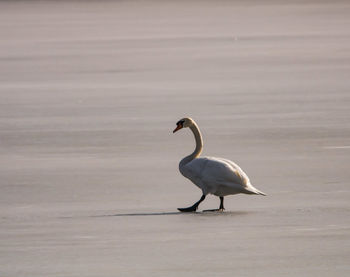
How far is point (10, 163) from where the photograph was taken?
1191cm

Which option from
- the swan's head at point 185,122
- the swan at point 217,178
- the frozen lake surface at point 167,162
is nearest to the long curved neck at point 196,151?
the swan's head at point 185,122

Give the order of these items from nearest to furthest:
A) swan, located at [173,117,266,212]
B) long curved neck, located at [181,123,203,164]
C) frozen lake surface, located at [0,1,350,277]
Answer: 1. frozen lake surface, located at [0,1,350,277]
2. swan, located at [173,117,266,212]
3. long curved neck, located at [181,123,203,164]

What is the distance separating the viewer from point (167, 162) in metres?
11.8

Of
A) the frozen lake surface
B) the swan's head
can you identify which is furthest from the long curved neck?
the frozen lake surface

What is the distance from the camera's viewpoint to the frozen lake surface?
7465mm

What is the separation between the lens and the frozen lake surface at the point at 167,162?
746 cm

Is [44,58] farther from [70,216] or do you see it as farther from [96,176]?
[70,216]

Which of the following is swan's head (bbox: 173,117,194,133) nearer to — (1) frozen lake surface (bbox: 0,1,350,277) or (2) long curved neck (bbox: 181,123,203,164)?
(2) long curved neck (bbox: 181,123,203,164)

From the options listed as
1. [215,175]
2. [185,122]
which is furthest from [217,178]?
[185,122]

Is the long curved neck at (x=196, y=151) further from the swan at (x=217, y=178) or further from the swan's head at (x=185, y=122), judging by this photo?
the swan at (x=217, y=178)

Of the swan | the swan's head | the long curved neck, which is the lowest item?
the swan

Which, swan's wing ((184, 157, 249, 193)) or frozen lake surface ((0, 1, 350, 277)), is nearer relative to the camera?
frozen lake surface ((0, 1, 350, 277))

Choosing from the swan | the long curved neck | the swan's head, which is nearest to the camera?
the swan

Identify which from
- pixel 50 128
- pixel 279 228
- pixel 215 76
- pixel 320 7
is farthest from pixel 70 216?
pixel 320 7
